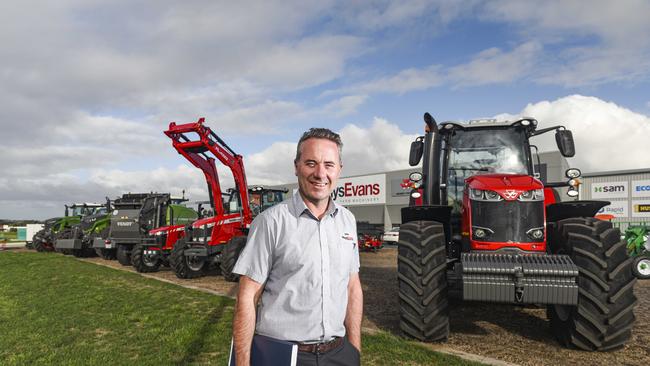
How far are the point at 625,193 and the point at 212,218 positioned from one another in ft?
60.9

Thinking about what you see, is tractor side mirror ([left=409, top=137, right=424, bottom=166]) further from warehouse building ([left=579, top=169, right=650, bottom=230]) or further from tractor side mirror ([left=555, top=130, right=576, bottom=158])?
warehouse building ([left=579, top=169, right=650, bottom=230])

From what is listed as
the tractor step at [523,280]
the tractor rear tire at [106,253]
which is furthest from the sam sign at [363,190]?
the tractor step at [523,280]

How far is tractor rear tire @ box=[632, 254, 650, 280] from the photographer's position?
11.8 m

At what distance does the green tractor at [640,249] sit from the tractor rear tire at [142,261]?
521 inches

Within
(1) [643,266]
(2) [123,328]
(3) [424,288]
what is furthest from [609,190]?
(2) [123,328]

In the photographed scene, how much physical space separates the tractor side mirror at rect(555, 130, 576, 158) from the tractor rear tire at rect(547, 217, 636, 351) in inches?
50.5

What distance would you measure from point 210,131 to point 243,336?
998cm

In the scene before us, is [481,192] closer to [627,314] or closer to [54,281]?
[627,314]

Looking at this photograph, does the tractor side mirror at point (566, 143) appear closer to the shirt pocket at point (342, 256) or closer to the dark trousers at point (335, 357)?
the shirt pocket at point (342, 256)

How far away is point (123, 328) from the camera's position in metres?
6.45

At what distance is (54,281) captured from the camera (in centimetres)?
1123

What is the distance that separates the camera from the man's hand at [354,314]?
2186 mm

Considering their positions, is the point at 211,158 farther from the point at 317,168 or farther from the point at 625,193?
the point at 625,193

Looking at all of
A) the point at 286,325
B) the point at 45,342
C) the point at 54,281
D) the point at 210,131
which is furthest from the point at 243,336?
the point at 54,281
